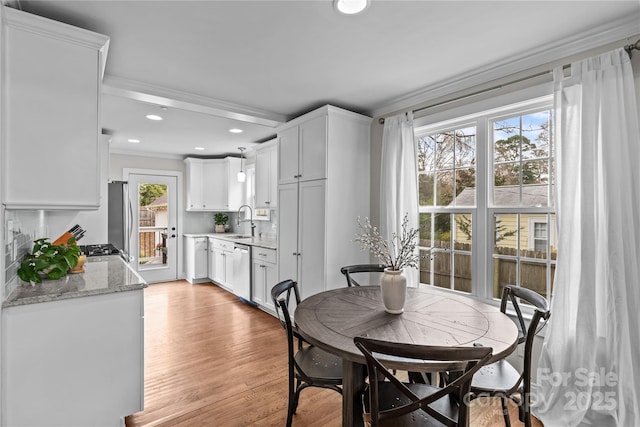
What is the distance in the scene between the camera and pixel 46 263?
1.96 meters

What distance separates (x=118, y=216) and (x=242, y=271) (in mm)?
1910

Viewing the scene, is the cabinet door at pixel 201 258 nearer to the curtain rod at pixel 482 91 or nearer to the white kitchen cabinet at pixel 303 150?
the white kitchen cabinet at pixel 303 150

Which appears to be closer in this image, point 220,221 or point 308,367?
point 308,367

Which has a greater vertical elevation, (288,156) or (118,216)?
(288,156)

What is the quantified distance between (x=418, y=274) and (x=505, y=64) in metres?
1.85

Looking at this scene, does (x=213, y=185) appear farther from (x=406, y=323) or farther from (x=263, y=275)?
(x=406, y=323)

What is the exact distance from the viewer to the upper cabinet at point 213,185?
6.11 m

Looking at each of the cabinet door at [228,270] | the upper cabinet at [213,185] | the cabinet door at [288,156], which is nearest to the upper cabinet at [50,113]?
the cabinet door at [288,156]


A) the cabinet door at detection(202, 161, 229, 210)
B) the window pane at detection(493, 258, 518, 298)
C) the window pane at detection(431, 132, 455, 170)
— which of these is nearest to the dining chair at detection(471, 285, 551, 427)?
the window pane at detection(493, 258, 518, 298)

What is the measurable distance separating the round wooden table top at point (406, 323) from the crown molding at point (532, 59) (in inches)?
68.6

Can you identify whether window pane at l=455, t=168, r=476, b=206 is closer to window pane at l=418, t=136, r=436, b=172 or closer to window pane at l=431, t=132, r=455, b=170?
window pane at l=431, t=132, r=455, b=170

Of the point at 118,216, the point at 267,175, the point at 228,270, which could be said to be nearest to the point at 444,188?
the point at 267,175

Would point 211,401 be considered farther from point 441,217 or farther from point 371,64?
point 371,64

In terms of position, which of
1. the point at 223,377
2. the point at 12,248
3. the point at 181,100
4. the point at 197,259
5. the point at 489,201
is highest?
the point at 181,100
